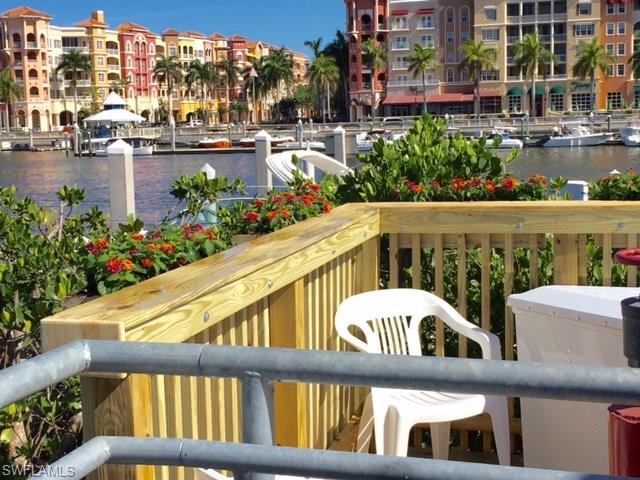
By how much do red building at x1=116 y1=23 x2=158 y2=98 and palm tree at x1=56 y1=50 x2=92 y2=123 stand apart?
677 cm

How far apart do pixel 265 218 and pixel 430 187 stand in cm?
115

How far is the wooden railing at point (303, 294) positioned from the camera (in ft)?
6.37

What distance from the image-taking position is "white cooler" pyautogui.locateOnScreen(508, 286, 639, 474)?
2805mm

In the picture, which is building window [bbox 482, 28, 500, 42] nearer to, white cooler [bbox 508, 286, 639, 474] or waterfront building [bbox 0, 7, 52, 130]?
waterfront building [bbox 0, 7, 52, 130]

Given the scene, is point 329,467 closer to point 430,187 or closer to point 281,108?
point 430,187

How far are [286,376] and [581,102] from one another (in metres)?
84.8

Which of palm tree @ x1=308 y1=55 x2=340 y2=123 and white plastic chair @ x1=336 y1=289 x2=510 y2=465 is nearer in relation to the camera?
white plastic chair @ x1=336 y1=289 x2=510 y2=465

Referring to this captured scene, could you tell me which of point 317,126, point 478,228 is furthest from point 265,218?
point 317,126

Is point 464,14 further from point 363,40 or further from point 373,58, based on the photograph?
point 363,40

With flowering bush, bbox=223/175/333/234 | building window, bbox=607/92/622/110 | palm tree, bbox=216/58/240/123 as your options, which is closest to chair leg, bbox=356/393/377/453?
flowering bush, bbox=223/175/333/234

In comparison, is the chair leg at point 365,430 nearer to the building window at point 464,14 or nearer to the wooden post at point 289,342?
the wooden post at point 289,342

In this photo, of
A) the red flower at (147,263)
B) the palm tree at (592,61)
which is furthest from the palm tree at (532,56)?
the red flower at (147,263)

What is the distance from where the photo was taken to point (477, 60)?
79.1m

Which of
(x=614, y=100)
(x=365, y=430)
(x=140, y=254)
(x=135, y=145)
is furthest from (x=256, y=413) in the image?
(x=614, y=100)
